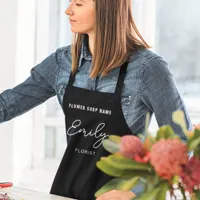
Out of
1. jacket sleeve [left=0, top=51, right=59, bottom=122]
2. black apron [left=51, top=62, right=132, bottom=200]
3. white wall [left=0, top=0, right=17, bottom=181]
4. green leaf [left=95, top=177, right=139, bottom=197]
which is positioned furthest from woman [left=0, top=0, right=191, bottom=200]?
white wall [left=0, top=0, right=17, bottom=181]

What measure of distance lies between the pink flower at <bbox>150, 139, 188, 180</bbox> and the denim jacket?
0.72 meters

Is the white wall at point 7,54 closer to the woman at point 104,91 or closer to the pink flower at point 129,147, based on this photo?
the woman at point 104,91

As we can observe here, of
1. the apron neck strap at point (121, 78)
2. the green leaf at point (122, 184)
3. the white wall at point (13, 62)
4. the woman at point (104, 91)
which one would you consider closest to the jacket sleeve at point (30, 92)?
the woman at point (104, 91)

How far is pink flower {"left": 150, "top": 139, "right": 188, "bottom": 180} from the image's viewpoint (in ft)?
2.19

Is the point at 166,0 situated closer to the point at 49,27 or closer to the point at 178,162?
the point at 49,27

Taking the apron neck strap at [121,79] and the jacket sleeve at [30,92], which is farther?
the jacket sleeve at [30,92]

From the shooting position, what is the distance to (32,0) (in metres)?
2.67

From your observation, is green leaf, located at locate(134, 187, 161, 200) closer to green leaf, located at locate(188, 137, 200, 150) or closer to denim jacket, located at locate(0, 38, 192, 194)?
green leaf, located at locate(188, 137, 200, 150)

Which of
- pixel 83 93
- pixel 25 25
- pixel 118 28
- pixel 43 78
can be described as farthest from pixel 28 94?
pixel 25 25

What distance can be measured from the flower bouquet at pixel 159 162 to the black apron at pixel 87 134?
785 millimetres

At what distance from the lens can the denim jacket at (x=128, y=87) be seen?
57.4 inches

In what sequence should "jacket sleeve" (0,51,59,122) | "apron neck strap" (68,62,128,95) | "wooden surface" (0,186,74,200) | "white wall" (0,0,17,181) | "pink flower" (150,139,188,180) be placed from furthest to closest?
"white wall" (0,0,17,181) → "jacket sleeve" (0,51,59,122) → "apron neck strap" (68,62,128,95) → "wooden surface" (0,186,74,200) → "pink flower" (150,139,188,180)

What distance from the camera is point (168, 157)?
2.18ft

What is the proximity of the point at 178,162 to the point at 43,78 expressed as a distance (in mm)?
1076
